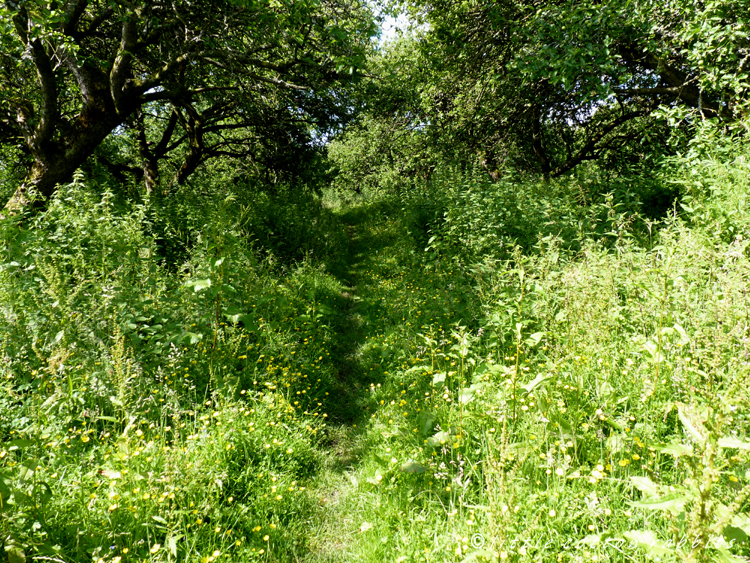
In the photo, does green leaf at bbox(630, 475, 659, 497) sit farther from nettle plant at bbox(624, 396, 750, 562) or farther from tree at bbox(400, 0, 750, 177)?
tree at bbox(400, 0, 750, 177)

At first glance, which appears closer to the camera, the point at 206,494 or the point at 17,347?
the point at 206,494

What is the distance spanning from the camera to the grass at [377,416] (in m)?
2.15

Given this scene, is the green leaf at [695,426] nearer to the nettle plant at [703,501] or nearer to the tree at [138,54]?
the nettle plant at [703,501]

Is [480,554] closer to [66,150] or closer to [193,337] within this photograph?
[193,337]

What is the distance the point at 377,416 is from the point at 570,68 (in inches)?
262

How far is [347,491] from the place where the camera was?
316 centimetres

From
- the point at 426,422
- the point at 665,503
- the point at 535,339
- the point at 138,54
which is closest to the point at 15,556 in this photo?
the point at 426,422

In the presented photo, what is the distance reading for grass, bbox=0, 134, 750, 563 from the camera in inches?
84.6

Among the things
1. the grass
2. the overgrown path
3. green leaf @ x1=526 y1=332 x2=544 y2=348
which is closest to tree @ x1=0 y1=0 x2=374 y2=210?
the grass

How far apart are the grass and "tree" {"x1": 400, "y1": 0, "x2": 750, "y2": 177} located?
6.80ft

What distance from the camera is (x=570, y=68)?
665 centimetres

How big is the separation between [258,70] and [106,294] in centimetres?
847

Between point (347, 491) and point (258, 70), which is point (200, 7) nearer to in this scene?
point (258, 70)

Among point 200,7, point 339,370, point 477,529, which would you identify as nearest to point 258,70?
point 200,7
